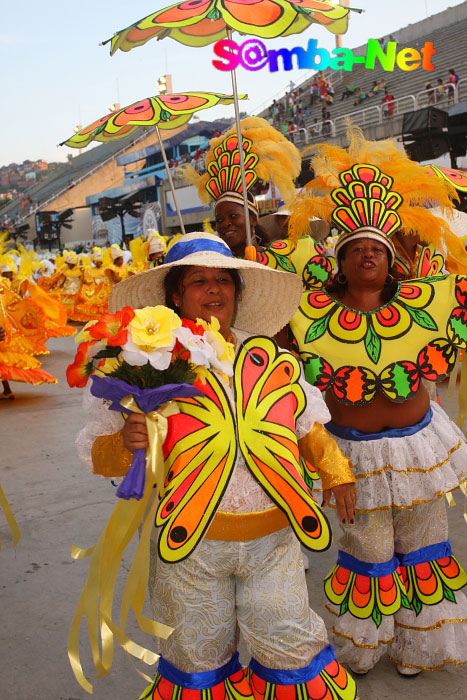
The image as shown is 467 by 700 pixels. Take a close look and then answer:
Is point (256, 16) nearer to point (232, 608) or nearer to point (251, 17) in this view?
point (251, 17)

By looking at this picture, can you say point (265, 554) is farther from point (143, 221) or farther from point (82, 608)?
point (143, 221)

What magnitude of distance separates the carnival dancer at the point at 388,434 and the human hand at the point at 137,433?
3.36 ft

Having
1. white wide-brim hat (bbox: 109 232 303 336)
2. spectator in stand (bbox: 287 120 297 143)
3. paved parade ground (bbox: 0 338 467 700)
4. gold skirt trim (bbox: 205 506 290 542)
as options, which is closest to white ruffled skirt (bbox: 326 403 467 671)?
paved parade ground (bbox: 0 338 467 700)

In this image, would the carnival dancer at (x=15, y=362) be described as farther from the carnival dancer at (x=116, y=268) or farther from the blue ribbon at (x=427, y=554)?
the carnival dancer at (x=116, y=268)

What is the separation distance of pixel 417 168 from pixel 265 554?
6.06 feet

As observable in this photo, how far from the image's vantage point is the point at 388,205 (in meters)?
2.88

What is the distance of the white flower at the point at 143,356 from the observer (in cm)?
177

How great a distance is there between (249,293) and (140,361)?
28.4 inches

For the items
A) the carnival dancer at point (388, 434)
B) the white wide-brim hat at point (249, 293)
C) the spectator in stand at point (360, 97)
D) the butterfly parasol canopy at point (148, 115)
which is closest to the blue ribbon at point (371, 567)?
the carnival dancer at point (388, 434)

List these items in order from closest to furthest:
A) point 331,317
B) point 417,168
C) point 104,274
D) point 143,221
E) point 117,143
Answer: point 331,317 → point 417,168 → point 104,274 → point 143,221 → point 117,143

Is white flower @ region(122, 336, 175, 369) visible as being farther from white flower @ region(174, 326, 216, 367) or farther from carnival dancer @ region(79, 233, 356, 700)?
carnival dancer @ region(79, 233, 356, 700)

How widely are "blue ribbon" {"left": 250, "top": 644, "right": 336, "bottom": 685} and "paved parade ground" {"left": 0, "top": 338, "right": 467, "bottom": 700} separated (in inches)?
28.6

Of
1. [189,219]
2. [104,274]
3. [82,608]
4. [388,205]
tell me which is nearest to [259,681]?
[82,608]

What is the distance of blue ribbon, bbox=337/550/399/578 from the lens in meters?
2.71
